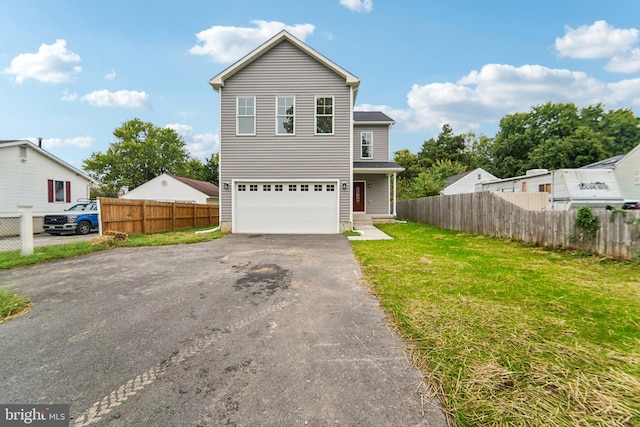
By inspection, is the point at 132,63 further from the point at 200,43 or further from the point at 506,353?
the point at 506,353

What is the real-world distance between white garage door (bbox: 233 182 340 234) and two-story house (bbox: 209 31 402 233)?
0.04 m

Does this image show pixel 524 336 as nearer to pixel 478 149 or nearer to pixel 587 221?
pixel 587 221

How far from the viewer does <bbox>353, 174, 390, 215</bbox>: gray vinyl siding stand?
16.4 meters

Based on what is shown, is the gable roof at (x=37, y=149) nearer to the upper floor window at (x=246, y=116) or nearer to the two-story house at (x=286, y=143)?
the two-story house at (x=286, y=143)

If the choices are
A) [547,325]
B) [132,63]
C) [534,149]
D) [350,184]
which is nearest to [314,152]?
[350,184]

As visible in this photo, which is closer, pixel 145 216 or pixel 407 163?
pixel 145 216

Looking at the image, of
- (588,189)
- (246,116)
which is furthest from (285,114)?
(588,189)

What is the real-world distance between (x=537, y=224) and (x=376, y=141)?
10648 mm

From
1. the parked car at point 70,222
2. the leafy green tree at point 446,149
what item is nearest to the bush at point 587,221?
the parked car at point 70,222

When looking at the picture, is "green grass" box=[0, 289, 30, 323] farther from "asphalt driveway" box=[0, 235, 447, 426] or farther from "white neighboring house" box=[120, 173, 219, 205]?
"white neighboring house" box=[120, 173, 219, 205]

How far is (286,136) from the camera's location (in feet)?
38.4

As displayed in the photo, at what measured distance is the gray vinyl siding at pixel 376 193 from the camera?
16.4m

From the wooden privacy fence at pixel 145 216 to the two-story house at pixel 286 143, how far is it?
12.5ft

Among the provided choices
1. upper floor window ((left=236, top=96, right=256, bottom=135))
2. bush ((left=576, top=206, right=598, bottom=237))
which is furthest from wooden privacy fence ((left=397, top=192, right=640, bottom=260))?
upper floor window ((left=236, top=96, right=256, bottom=135))
